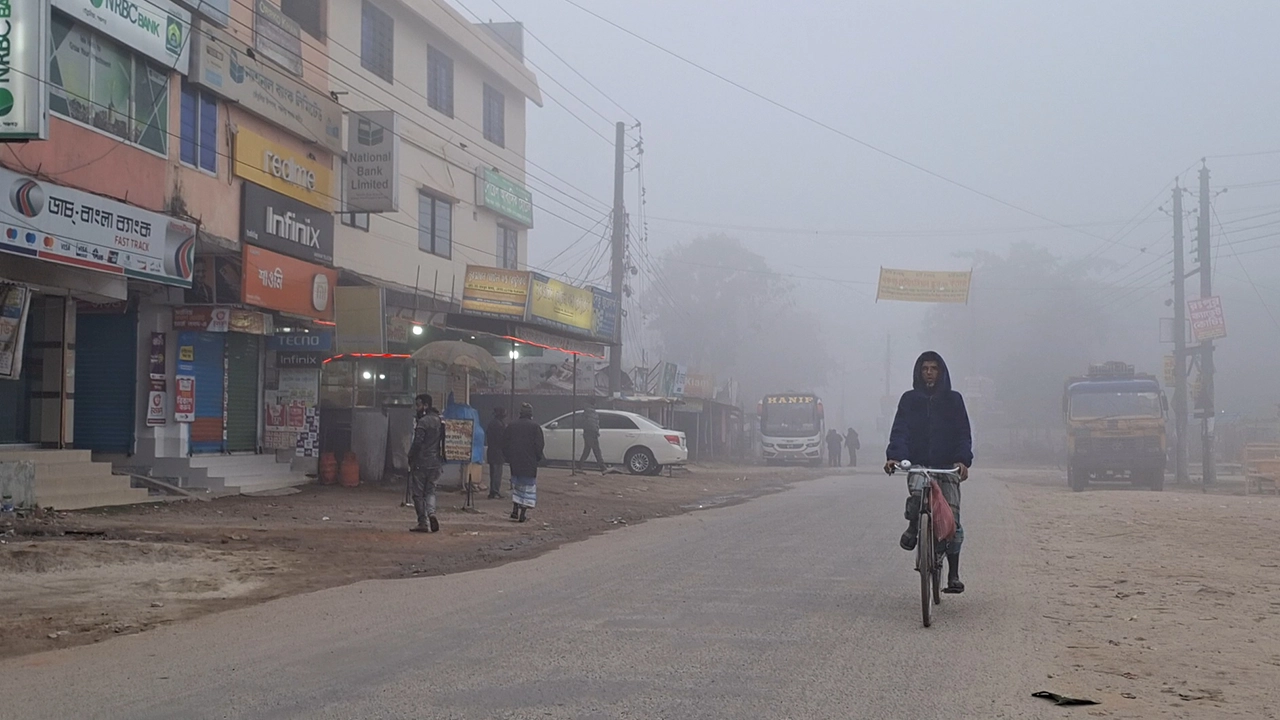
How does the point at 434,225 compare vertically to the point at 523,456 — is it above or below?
above

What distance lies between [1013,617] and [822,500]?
551 inches

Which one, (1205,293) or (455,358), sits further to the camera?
(1205,293)

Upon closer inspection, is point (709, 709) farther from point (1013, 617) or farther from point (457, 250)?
point (457, 250)

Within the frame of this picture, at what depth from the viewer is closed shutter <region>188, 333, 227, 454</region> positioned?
19.9 meters

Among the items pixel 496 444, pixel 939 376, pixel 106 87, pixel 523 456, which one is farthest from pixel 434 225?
pixel 939 376

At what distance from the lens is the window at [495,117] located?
106 feet

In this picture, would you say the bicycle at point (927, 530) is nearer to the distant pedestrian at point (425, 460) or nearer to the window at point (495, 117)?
the distant pedestrian at point (425, 460)

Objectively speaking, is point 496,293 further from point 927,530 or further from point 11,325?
point 927,530

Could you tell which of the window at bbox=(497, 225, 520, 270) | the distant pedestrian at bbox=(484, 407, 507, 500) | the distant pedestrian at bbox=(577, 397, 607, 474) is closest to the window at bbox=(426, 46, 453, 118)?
the window at bbox=(497, 225, 520, 270)

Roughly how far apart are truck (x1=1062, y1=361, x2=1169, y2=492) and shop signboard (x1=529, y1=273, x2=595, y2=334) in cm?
1371

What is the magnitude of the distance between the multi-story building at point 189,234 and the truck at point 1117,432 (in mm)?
17798

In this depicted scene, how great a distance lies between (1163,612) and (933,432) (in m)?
2.36

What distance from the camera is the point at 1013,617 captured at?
8625mm

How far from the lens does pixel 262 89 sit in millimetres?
20766
